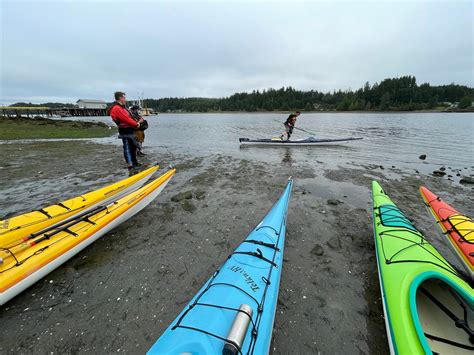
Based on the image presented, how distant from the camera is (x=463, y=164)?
470 inches

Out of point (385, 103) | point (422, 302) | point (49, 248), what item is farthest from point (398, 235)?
point (385, 103)

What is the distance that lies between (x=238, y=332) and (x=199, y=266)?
2.32 metres

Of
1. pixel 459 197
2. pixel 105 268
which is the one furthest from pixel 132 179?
pixel 459 197

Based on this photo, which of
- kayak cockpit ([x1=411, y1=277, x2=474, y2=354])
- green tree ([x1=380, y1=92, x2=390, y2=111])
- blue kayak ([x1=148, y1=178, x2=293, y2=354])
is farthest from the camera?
green tree ([x1=380, y1=92, x2=390, y2=111])

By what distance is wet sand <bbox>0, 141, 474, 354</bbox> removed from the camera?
2.86m

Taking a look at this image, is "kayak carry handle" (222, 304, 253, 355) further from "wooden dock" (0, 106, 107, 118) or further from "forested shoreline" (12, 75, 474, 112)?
"forested shoreline" (12, 75, 474, 112)

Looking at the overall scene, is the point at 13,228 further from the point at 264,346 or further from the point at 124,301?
the point at 264,346

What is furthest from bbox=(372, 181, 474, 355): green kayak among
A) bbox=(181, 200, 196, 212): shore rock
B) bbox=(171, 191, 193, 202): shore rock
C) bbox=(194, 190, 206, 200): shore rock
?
bbox=(171, 191, 193, 202): shore rock

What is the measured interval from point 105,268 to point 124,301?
1.03 m

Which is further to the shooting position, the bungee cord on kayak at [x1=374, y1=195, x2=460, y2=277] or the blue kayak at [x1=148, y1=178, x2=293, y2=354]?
the bungee cord on kayak at [x1=374, y1=195, x2=460, y2=277]

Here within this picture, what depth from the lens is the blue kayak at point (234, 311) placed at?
1.95m

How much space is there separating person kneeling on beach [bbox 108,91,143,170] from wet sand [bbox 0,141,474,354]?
1538mm

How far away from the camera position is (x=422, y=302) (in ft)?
10.2

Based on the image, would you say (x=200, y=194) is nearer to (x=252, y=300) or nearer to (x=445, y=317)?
(x=252, y=300)
